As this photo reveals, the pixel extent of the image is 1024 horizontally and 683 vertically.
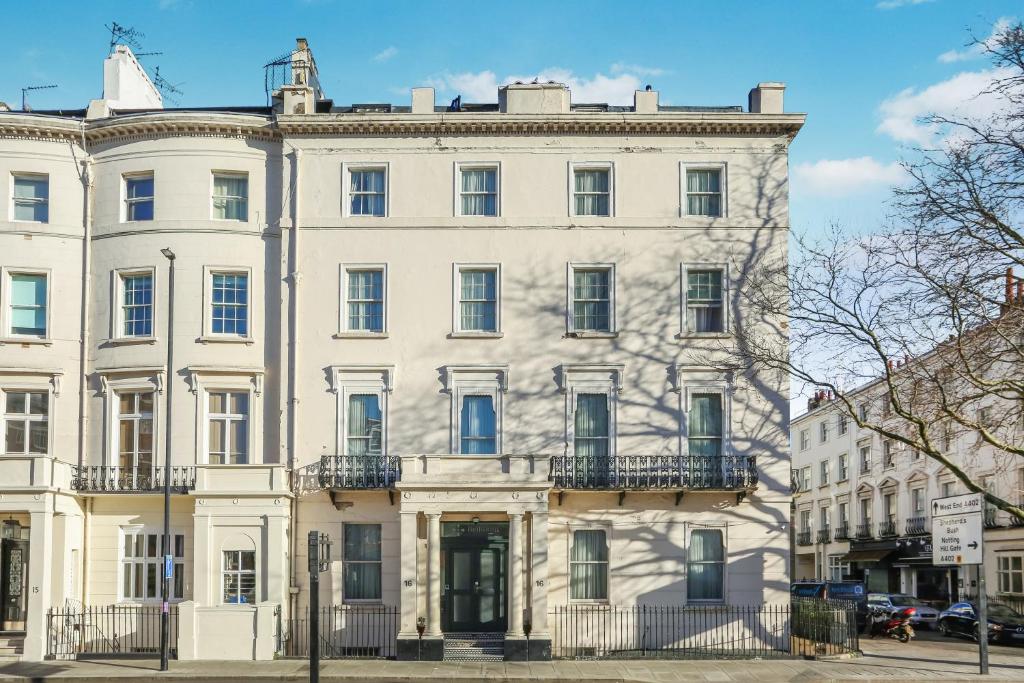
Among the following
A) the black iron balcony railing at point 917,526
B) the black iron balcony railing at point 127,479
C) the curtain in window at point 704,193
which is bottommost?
the black iron balcony railing at point 917,526

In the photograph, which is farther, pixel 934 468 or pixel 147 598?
pixel 934 468

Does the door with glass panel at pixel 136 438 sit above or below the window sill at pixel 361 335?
below

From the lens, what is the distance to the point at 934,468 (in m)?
52.4

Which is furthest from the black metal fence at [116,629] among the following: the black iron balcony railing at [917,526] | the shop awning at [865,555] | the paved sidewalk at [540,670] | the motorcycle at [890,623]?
the shop awning at [865,555]

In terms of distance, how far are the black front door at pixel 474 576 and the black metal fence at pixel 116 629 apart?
22.3 feet

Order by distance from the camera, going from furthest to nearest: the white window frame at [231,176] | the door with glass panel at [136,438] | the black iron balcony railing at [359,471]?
the white window frame at [231,176]
the door with glass panel at [136,438]
the black iron balcony railing at [359,471]

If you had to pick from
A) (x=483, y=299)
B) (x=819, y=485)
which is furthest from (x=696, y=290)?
(x=819, y=485)

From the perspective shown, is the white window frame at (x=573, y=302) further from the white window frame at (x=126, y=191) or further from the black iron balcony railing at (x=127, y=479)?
the black iron balcony railing at (x=127, y=479)

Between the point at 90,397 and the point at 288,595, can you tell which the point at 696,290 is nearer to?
the point at 288,595

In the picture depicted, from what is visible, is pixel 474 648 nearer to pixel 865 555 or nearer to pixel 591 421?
pixel 591 421

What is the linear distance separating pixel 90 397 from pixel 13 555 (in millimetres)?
4767

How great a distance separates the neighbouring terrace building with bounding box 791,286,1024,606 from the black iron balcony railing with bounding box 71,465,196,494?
74.4 feet

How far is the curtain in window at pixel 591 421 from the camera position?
93.6 ft

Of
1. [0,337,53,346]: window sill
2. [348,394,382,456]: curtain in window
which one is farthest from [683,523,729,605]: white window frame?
[0,337,53,346]: window sill
